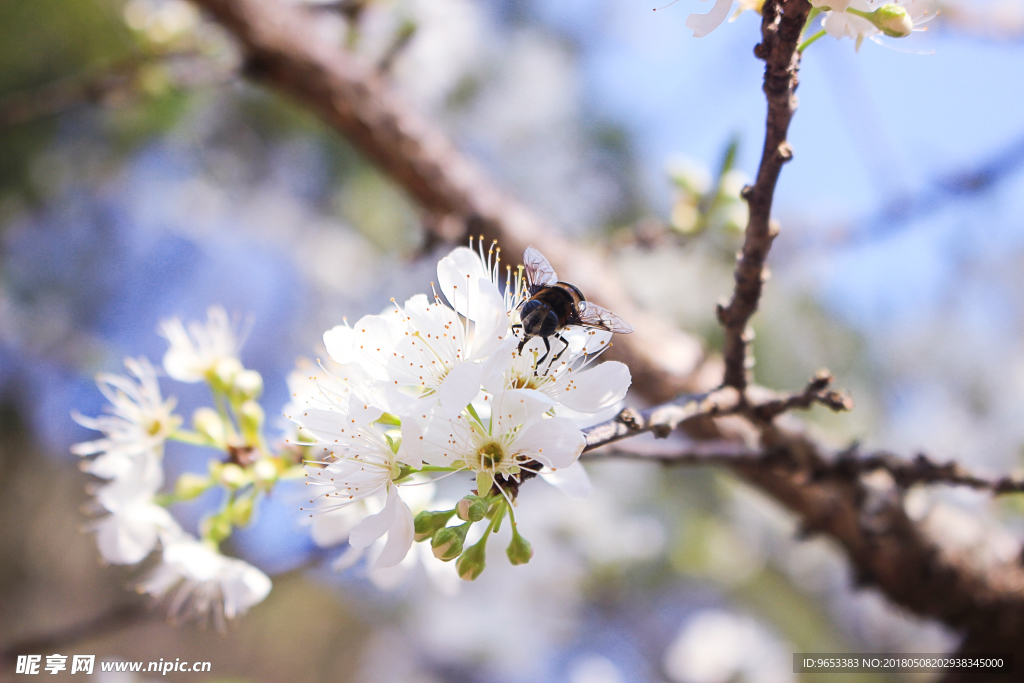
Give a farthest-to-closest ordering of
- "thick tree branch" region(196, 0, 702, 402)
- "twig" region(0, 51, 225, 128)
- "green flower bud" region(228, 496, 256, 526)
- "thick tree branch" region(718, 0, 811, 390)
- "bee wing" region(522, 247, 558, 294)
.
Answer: "twig" region(0, 51, 225, 128) → "thick tree branch" region(196, 0, 702, 402) → "green flower bud" region(228, 496, 256, 526) → "bee wing" region(522, 247, 558, 294) → "thick tree branch" region(718, 0, 811, 390)

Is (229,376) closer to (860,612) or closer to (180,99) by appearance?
(180,99)

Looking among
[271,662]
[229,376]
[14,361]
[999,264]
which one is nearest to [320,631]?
[271,662]

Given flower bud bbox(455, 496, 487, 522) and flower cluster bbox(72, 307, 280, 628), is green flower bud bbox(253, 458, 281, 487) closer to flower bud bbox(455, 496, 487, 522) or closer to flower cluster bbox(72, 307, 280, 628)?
flower cluster bbox(72, 307, 280, 628)

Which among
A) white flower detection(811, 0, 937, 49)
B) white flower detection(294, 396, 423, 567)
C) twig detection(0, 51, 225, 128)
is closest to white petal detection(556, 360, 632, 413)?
white flower detection(294, 396, 423, 567)

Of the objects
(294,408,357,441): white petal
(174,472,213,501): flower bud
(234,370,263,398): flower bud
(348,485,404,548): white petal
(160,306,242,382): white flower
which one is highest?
(160,306,242,382): white flower

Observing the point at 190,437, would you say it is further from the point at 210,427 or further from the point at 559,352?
the point at 559,352

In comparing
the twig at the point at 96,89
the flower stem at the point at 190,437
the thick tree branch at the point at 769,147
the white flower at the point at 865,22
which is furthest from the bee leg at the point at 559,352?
the twig at the point at 96,89

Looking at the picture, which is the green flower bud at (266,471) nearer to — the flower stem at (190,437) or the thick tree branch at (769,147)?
the flower stem at (190,437)
